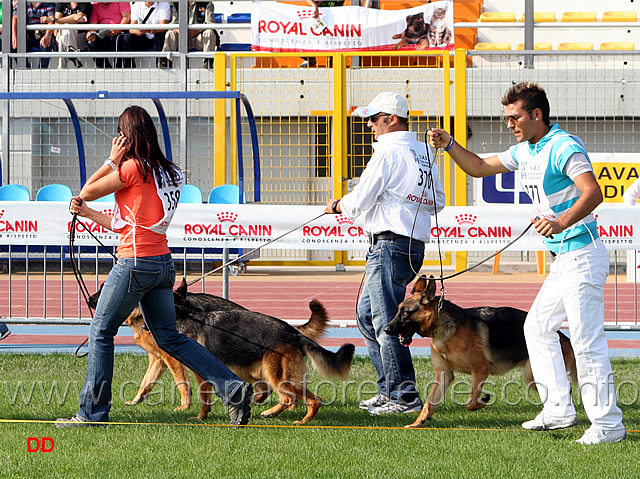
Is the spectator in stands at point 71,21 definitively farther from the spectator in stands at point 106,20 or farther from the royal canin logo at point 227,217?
the royal canin logo at point 227,217

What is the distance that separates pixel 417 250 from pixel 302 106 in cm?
1058

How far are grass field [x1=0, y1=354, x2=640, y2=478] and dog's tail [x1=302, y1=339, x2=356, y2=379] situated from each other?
1.02 ft

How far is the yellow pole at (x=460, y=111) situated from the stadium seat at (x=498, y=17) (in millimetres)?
4924

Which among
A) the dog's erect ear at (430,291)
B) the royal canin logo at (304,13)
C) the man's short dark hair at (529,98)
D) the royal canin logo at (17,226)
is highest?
the royal canin logo at (304,13)

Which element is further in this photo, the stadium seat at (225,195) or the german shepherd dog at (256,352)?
the stadium seat at (225,195)

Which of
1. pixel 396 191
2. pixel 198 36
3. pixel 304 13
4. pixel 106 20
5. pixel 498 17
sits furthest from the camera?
pixel 498 17

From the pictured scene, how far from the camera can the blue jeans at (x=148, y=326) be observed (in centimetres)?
501

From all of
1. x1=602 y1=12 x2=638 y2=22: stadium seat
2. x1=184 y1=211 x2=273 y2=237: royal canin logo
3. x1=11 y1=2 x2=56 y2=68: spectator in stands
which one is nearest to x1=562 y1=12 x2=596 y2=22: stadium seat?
x1=602 y1=12 x2=638 y2=22: stadium seat

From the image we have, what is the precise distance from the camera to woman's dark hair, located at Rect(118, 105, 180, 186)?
5.02 m

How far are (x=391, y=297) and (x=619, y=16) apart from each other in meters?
16.7

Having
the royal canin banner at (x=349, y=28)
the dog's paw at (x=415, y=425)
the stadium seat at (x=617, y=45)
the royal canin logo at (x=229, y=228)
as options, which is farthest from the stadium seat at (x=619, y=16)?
the dog's paw at (x=415, y=425)

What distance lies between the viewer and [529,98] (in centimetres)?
488

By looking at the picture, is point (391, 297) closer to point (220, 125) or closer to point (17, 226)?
point (17, 226)

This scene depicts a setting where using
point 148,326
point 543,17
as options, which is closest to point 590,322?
point 148,326
